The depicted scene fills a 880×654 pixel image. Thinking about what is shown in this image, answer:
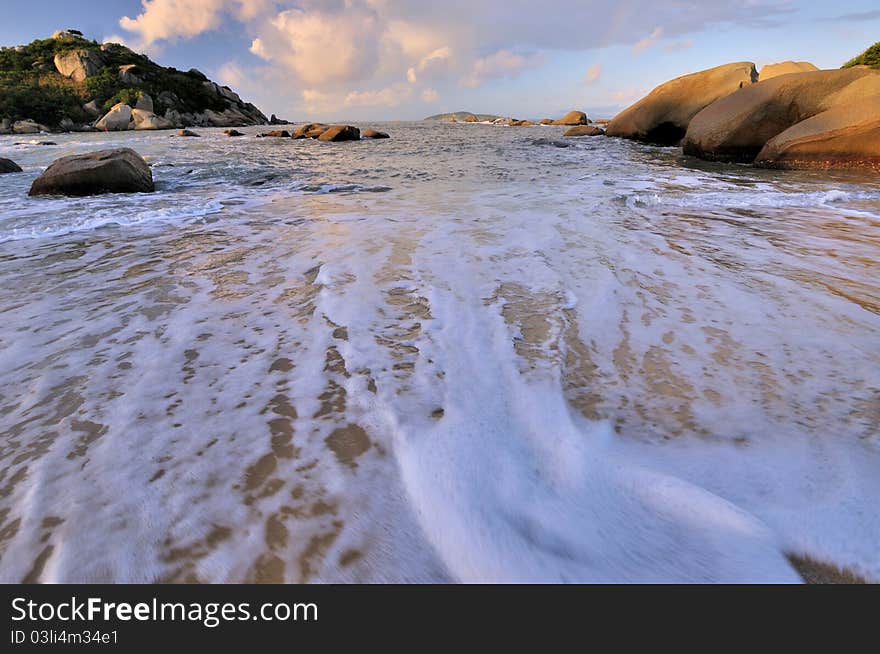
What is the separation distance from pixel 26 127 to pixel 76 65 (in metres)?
20.9

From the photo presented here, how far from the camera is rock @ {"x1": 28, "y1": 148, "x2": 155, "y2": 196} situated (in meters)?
7.13

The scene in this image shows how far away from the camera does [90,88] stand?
2008 inches

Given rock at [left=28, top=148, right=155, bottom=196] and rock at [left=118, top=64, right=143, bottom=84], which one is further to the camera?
rock at [left=118, top=64, right=143, bottom=84]

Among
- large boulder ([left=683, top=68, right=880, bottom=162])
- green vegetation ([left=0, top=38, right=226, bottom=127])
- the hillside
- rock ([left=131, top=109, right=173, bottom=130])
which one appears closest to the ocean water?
large boulder ([left=683, top=68, right=880, bottom=162])

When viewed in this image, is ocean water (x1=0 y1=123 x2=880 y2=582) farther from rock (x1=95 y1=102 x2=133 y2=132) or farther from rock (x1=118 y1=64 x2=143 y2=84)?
rock (x1=118 y1=64 x2=143 y2=84)

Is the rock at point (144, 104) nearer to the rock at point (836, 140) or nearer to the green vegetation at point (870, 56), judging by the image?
the rock at point (836, 140)

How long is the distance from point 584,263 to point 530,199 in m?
3.08

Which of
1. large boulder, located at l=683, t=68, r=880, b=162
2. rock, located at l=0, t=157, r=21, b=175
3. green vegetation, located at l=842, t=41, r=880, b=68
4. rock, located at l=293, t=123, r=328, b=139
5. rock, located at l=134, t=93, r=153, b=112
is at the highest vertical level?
rock, located at l=134, t=93, r=153, b=112

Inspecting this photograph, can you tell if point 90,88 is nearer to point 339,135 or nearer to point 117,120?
point 117,120

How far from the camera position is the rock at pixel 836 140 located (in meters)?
8.53

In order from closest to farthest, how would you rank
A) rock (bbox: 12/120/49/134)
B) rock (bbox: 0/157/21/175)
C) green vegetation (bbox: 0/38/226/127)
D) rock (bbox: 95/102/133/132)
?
rock (bbox: 0/157/21/175)
rock (bbox: 12/120/49/134)
rock (bbox: 95/102/133/132)
green vegetation (bbox: 0/38/226/127)

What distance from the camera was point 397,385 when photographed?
1860 mm

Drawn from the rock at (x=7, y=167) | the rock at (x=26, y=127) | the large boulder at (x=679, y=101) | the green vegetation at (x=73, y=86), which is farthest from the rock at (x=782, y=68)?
the green vegetation at (x=73, y=86)

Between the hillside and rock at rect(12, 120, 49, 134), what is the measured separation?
41.6 inches
